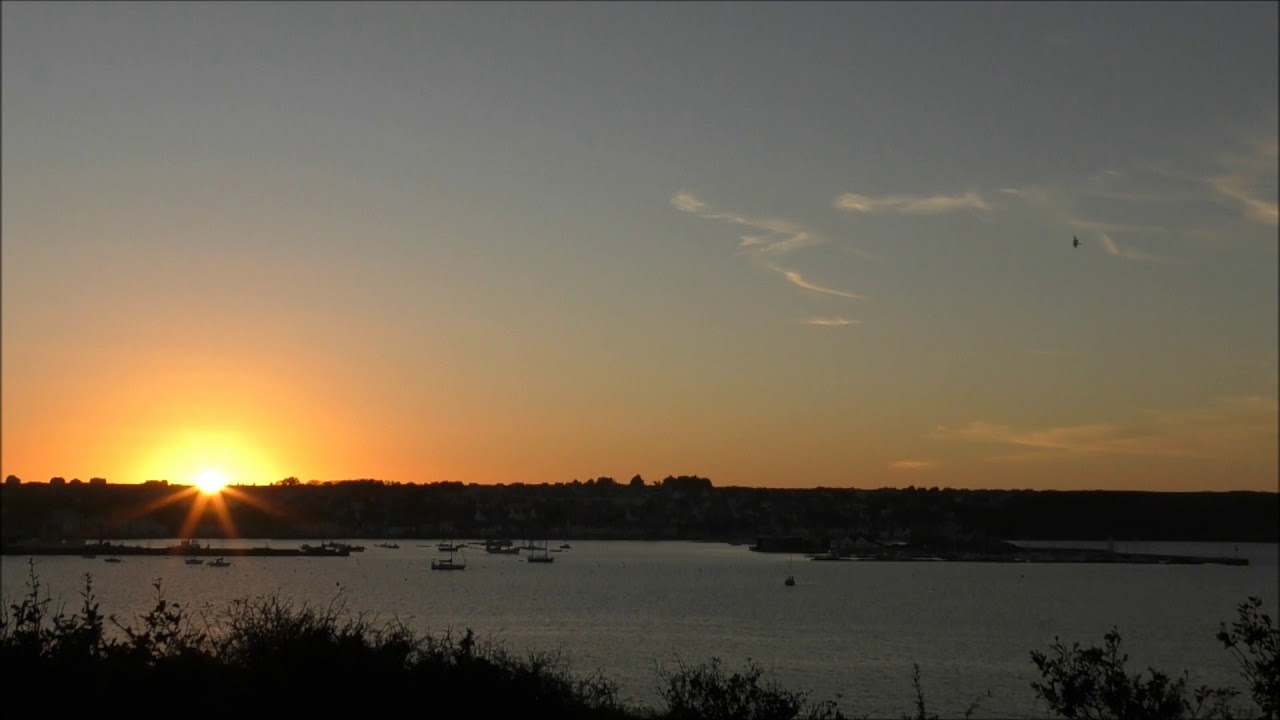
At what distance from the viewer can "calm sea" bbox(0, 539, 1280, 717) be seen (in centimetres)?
4441

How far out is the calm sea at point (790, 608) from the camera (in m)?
44.4

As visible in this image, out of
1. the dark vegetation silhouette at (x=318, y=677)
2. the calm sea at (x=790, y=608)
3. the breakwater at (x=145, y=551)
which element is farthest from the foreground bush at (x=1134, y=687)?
the breakwater at (x=145, y=551)

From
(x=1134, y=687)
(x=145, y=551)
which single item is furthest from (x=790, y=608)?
(x=145, y=551)

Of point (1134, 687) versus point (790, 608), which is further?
point (790, 608)

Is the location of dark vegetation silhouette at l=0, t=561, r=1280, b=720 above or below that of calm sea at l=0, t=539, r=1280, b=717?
above

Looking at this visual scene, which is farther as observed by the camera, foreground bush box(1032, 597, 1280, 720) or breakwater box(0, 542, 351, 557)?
breakwater box(0, 542, 351, 557)

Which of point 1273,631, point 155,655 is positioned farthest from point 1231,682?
point 155,655

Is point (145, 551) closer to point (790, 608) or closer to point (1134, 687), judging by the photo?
point (790, 608)

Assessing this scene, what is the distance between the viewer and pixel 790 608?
8050 centimetres

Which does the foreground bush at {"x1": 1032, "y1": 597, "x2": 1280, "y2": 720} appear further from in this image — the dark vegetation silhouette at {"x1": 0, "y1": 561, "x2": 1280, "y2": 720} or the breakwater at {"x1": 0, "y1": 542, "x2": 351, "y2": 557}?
the breakwater at {"x1": 0, "y1": 542, "x2": 351, "y2": 557}

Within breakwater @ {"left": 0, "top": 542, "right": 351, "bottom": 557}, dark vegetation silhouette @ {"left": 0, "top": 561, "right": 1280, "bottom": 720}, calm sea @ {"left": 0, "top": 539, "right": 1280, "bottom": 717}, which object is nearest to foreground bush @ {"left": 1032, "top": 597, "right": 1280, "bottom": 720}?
dark vegetation silhouette @ {"left": 0, "top": 561, "right": 1280, "bottom": 720}

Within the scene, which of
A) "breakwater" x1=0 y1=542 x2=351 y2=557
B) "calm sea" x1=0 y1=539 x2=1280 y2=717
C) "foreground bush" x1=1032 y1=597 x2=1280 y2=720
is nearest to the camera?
"foreground bush" x1=1032 y1=597 x2=1280 y2=720

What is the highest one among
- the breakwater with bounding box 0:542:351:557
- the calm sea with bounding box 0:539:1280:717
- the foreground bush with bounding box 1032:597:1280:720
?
the foreground bush with bounding box 1032:597:1280:720

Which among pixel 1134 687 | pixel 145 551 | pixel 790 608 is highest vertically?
pixel 1134 687
